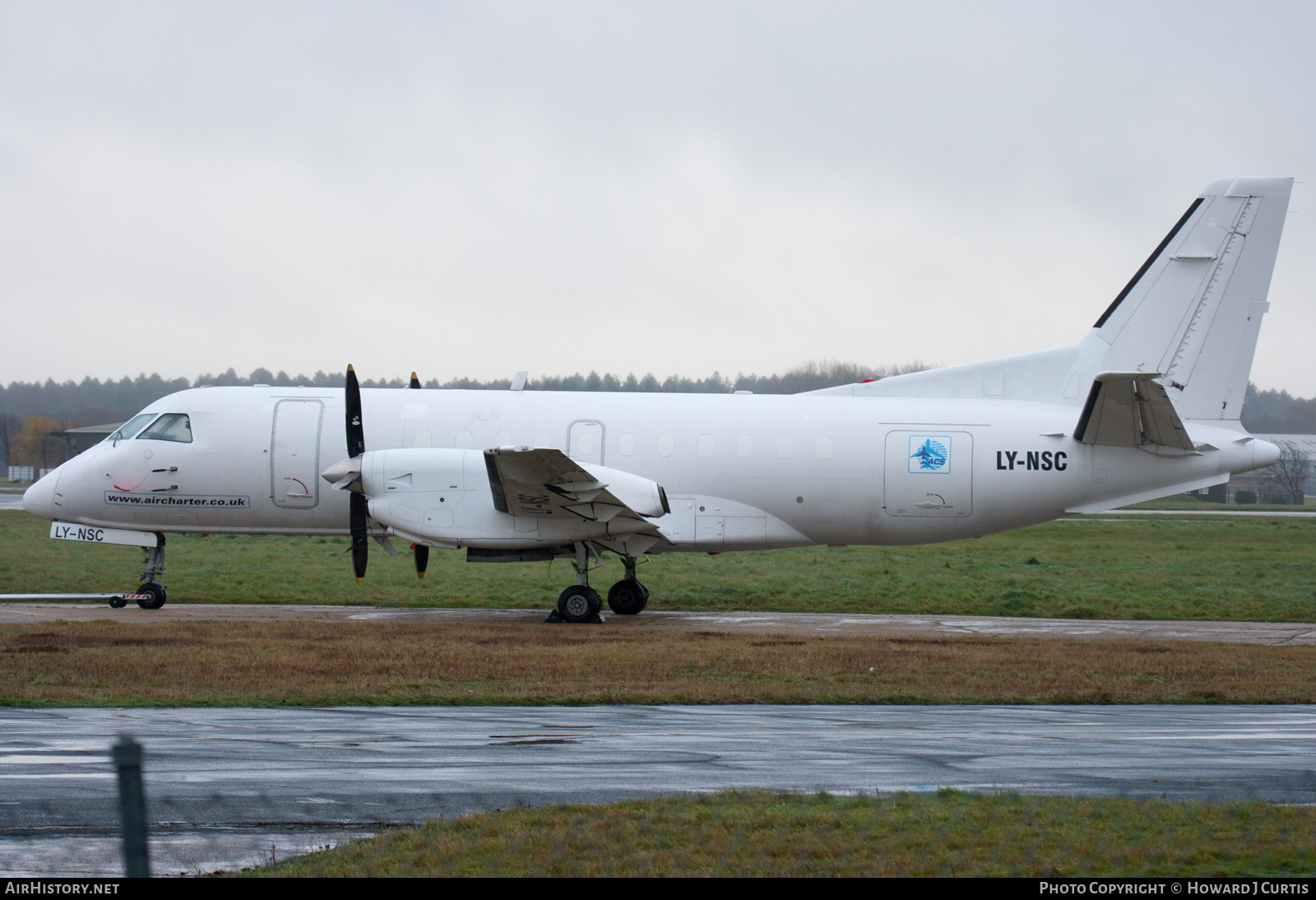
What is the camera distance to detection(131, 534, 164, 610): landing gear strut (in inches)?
742

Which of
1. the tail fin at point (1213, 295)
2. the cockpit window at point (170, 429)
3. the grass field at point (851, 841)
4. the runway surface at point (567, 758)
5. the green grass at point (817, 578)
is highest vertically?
the tail fin at point (1213, 295)

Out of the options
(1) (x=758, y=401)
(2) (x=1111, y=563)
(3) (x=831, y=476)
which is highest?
(1) (x=758, y=401)

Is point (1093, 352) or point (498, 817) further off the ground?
point (1093, 352)

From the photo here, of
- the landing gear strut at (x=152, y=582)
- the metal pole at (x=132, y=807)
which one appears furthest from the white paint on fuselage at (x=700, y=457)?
the metal pole at (x=132, y=807)

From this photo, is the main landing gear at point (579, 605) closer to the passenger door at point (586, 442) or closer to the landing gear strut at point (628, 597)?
the landing gear strut at point (628, 597)

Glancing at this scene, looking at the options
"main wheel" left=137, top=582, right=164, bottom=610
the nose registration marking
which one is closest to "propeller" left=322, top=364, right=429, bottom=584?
"main wheel" left=137, top=582, right=164, bottom=610

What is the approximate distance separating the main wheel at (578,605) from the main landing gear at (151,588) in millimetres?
7105

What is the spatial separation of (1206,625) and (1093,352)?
5087mm

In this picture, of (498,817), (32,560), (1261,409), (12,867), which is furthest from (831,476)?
(1261,409)

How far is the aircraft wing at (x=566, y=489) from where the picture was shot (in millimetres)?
16609

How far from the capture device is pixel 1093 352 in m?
19.1

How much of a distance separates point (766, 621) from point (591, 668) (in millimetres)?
6334

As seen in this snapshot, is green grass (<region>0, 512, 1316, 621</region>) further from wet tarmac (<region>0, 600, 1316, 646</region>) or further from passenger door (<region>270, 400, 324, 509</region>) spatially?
passenger door (<region>270, 400, 324, 509</region>)

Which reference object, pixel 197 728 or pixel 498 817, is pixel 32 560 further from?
pixel 498 817
